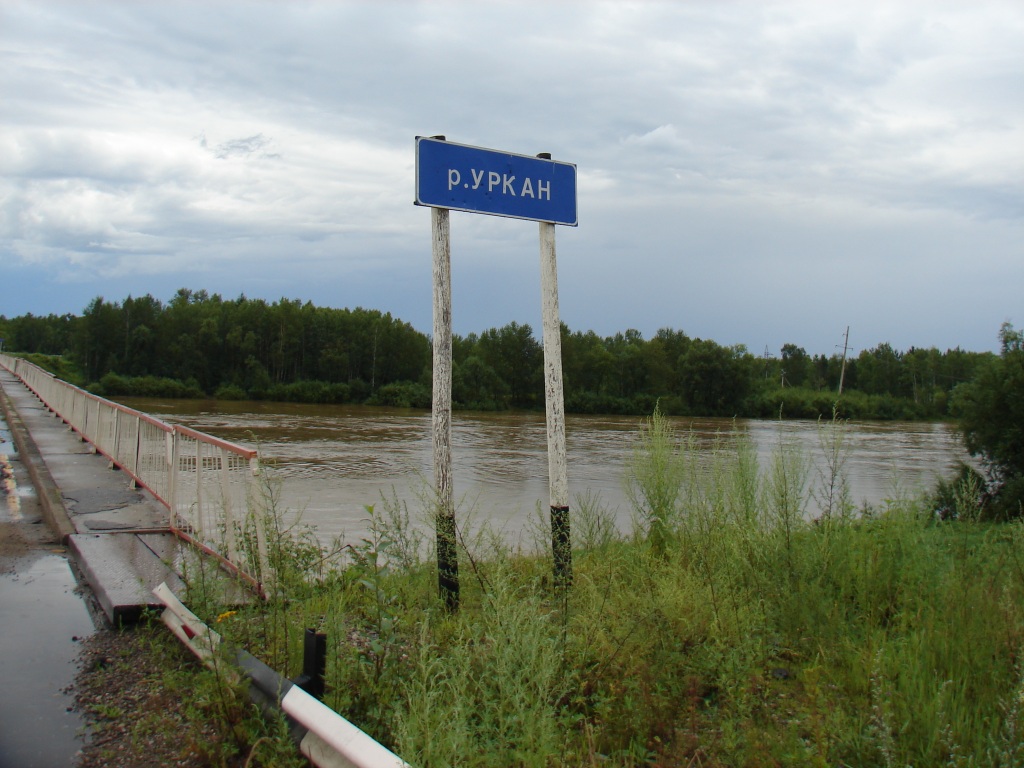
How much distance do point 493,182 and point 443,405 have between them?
5.08ft

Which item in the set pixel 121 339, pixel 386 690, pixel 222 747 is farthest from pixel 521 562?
pixel 121 339

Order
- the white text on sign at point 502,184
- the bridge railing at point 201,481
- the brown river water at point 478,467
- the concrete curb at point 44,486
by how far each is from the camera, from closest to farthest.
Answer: the white text on sign at point 502,184, the bridge railing at point 201,481, the concrete curb at point 44,486, the brown river water at point 478,467

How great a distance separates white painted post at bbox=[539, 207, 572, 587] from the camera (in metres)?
5.48

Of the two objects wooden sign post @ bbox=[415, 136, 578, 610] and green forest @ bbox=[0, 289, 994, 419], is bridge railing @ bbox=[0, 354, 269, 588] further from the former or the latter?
green forest @ bbox=[0, 289, 994, 419]

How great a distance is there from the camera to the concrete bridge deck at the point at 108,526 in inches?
219

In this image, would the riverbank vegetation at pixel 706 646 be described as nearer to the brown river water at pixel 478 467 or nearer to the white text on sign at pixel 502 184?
the brown river water at pixel 478 467

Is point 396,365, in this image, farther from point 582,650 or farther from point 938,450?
point 582,650

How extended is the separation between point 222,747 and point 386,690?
725 millimetres

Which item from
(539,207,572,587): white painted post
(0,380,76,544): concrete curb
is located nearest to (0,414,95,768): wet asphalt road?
(0,380,76,544): concrete curb

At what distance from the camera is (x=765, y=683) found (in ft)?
13.3

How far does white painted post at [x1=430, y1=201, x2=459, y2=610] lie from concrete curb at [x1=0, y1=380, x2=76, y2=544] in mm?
4184

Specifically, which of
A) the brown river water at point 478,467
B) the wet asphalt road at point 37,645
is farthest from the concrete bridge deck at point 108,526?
the brown river water at point 478,467

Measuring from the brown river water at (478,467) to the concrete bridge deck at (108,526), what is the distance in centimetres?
118

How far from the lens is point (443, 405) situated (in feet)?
17.5
